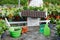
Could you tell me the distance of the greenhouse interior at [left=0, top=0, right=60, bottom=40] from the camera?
681 centimetres

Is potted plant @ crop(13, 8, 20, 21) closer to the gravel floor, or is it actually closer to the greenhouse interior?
the greenhouse interior

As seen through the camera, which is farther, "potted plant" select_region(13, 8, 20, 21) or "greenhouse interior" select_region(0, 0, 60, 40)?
"potted plant" select_region(13, 8, 20, 21)

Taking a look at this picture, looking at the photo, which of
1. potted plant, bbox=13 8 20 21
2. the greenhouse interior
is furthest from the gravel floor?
potted plant, bbox=13 8 20 21

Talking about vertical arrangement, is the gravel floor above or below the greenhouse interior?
below

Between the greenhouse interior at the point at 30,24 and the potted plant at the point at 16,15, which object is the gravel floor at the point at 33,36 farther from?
the potted plant at the point at 16,15

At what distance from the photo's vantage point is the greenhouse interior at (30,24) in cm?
681

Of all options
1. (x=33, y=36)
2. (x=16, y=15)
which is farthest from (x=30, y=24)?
(x=33, y=36)

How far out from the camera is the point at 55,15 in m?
9.39

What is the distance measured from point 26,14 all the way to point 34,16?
391mm

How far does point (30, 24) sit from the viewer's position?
842 cm

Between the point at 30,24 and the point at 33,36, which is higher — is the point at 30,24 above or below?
above

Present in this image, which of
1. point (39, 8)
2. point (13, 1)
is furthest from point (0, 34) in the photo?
point (13, 1)

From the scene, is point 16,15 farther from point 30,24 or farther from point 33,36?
point 33,36

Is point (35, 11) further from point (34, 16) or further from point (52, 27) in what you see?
point (52, 27)
